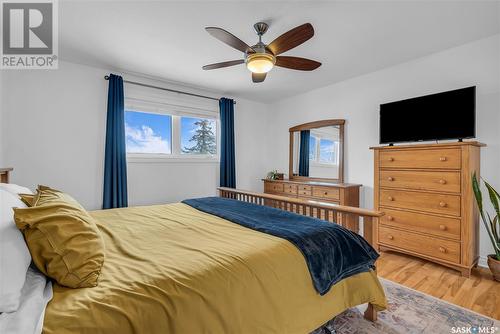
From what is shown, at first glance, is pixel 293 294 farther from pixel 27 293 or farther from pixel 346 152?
pixel 346 152

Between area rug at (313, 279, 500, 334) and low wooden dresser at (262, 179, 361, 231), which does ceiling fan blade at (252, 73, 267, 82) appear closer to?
low wooden dresser at (262, 179, 361, 231)

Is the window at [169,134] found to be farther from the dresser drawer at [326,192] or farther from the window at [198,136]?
the dresser drawer at [326,192]

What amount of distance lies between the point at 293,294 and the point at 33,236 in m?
1.18

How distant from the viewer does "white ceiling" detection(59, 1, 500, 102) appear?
200 centimetres

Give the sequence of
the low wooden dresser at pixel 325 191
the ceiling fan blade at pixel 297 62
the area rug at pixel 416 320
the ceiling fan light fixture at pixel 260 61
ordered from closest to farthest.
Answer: the area rug at pixel 416 320 → the ceiling fan light fixture at pixel 260 61 → the ceiling fan blade at pixel 297 62 → the low wooden dresser at pixel 325 191

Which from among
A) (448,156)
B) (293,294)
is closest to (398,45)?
(448,156)

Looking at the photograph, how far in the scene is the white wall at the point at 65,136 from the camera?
9.02 ft

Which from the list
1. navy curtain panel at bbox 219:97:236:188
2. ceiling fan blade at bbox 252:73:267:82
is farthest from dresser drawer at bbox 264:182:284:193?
ceiling fan blade at bbox 252:73:267:82

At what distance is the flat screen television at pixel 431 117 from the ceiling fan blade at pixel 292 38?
1.79 m

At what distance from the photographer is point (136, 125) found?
368 cm

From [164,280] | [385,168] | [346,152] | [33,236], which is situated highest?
[346,152]

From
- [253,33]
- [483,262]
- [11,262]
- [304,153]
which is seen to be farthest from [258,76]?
[483,262]

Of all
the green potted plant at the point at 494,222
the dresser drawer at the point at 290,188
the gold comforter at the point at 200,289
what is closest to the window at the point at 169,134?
the dresser drawer at the point at 290,188

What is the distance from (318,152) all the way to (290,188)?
794 millimetres
